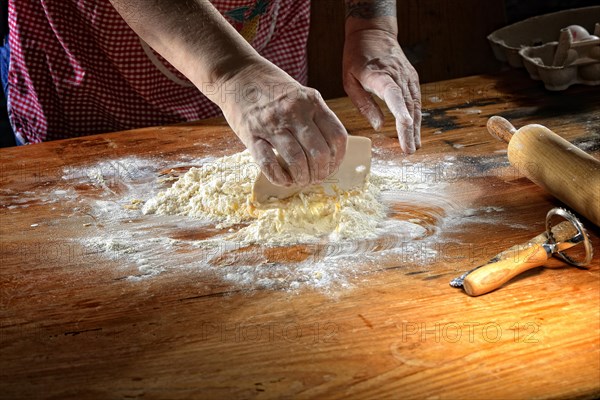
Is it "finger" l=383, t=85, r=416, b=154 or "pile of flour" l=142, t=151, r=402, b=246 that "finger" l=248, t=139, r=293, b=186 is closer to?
"pile of flour" l=142, t=151, r=402, b=246

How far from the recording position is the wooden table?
1.12m

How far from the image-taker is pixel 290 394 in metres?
1.09

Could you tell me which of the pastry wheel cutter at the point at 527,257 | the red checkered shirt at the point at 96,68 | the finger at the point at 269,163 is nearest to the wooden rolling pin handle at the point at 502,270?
the pastry wheel cutter at the point at 527,257

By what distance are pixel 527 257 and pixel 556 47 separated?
1.29 metres

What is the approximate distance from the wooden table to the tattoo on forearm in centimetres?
47

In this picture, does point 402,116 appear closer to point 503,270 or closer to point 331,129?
point 331,129

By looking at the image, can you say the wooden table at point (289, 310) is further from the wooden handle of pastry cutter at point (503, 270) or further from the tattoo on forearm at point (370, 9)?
the tattoo on forearm at point (370, 9)

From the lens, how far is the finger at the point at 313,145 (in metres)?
1.46

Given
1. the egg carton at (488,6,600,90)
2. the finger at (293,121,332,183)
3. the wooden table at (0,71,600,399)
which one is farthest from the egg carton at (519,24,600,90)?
the finger at (293,121,332,183)

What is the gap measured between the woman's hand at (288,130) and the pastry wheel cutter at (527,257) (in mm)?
348

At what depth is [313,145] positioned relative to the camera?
4.79 feet

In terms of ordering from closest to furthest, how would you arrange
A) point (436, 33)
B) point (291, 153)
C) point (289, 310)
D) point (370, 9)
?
1. point (289, 310)
2. point (291, 153)
3. point (370, 9)
4. point (436, 33)

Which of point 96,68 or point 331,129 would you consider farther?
point 96,68

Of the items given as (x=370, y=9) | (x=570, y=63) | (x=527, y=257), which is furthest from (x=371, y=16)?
(x=527, y=257)
